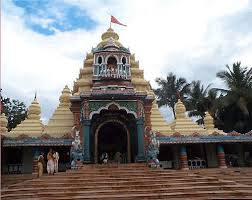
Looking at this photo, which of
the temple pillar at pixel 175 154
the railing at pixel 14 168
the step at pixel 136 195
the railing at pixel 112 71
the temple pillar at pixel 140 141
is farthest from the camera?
the railing at pixel 112 71

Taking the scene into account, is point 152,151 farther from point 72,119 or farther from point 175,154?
point 72,119

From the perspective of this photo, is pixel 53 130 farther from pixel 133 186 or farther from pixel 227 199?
pixel 227 199

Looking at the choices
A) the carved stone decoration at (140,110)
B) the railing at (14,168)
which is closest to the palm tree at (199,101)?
the carved stone decoration at (140,110)

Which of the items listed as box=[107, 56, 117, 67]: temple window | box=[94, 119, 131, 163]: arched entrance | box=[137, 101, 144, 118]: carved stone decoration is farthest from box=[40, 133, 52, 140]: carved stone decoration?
box=[107, 56, 117, 67]: temple window

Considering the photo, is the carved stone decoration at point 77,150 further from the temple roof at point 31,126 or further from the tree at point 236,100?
the tree at point 236,100

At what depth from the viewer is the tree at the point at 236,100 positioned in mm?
28859

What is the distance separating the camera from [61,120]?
21.1 metres

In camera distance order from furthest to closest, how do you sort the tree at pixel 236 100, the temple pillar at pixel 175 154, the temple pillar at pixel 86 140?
the tree at pixel 236 100 < the temple pillar at pixel 175 154 < the temple pillar at pixel 86 140

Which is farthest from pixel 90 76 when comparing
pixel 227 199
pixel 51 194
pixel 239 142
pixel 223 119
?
pixel 223 119

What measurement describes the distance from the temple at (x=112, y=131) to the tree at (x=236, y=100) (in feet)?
22.9

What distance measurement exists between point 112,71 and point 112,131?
170 inches

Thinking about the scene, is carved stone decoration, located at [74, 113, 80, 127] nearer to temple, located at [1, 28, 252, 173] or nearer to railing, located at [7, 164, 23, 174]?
temple, located at [1, 28, 252, 173]

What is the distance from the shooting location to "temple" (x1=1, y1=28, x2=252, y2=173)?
17953 millimetres

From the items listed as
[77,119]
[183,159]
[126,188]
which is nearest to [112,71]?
[77,119]
